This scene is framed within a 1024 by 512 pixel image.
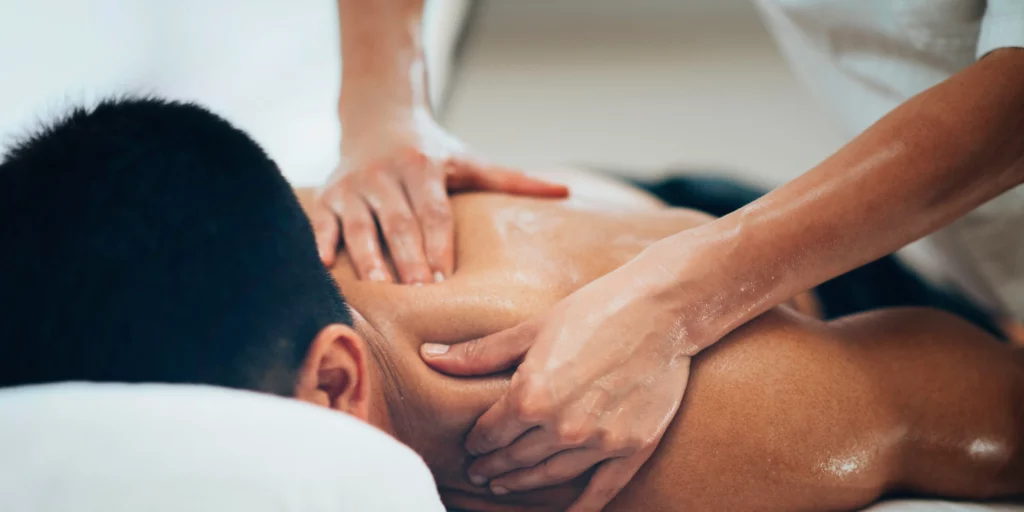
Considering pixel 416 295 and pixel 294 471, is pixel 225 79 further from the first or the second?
pixel 294 471

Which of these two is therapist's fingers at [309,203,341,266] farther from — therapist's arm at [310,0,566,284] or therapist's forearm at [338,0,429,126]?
therapist's forearm at [338,0,429,126]

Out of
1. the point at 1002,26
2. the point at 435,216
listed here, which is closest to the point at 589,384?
the point at 435,216

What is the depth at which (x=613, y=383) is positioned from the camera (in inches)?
23.6

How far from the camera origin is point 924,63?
2.76ft

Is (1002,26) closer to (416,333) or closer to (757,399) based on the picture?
(757,399)

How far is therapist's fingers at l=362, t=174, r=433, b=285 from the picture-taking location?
72cm

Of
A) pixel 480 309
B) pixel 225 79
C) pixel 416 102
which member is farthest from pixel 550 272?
pixel 225 79

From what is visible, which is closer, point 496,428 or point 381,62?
point 496,428

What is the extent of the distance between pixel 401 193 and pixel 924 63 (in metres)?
0.57

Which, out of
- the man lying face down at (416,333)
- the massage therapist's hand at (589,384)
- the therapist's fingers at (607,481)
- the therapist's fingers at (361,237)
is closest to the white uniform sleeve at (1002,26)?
the man lying face down at (416,333)

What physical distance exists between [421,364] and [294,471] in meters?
0.23

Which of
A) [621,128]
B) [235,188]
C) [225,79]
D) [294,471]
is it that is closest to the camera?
[294,471]

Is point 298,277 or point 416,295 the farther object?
point 416,295

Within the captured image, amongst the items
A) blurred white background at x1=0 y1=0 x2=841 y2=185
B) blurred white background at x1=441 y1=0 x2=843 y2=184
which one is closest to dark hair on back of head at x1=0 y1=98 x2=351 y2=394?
blurred white background at x1=0 y1=0 x2=841 y2=185
